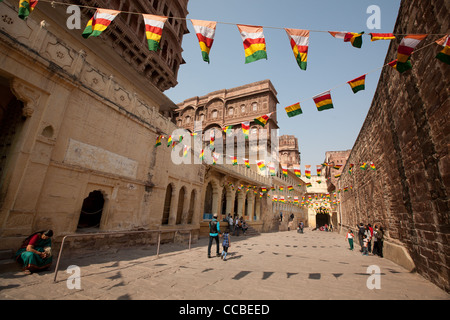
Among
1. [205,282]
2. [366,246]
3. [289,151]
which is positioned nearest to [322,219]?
[289,151]

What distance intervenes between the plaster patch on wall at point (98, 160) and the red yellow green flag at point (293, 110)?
23.4ft

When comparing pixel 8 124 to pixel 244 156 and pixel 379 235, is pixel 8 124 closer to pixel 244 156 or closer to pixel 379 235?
pixel 379 235

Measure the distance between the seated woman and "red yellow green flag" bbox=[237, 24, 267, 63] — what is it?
692cm

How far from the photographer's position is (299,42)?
5039 mm

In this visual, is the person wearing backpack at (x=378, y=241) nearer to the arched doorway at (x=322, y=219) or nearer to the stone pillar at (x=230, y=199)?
the stone pillar at (x=230, y=199)

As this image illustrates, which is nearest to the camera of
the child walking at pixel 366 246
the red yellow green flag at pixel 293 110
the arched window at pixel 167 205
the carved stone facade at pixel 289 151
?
the red yellow green flag at pixel 293 110

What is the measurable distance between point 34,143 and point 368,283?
9.94 meters

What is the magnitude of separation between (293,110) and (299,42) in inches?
92.0

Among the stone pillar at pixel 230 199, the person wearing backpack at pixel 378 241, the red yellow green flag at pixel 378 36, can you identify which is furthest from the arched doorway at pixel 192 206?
the red yellow green flag at pixel 378 36

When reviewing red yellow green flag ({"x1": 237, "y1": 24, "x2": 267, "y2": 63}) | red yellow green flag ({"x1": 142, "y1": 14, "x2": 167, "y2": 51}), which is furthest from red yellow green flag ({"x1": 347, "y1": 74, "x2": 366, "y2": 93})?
red yellow green flag ({"x1": 142, "y1": 14, "x2": 167, "y2": 51})

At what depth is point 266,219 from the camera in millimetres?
25438

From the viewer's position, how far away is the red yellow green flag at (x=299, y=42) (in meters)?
5.04

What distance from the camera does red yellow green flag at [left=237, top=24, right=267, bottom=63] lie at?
5039 millimetres
